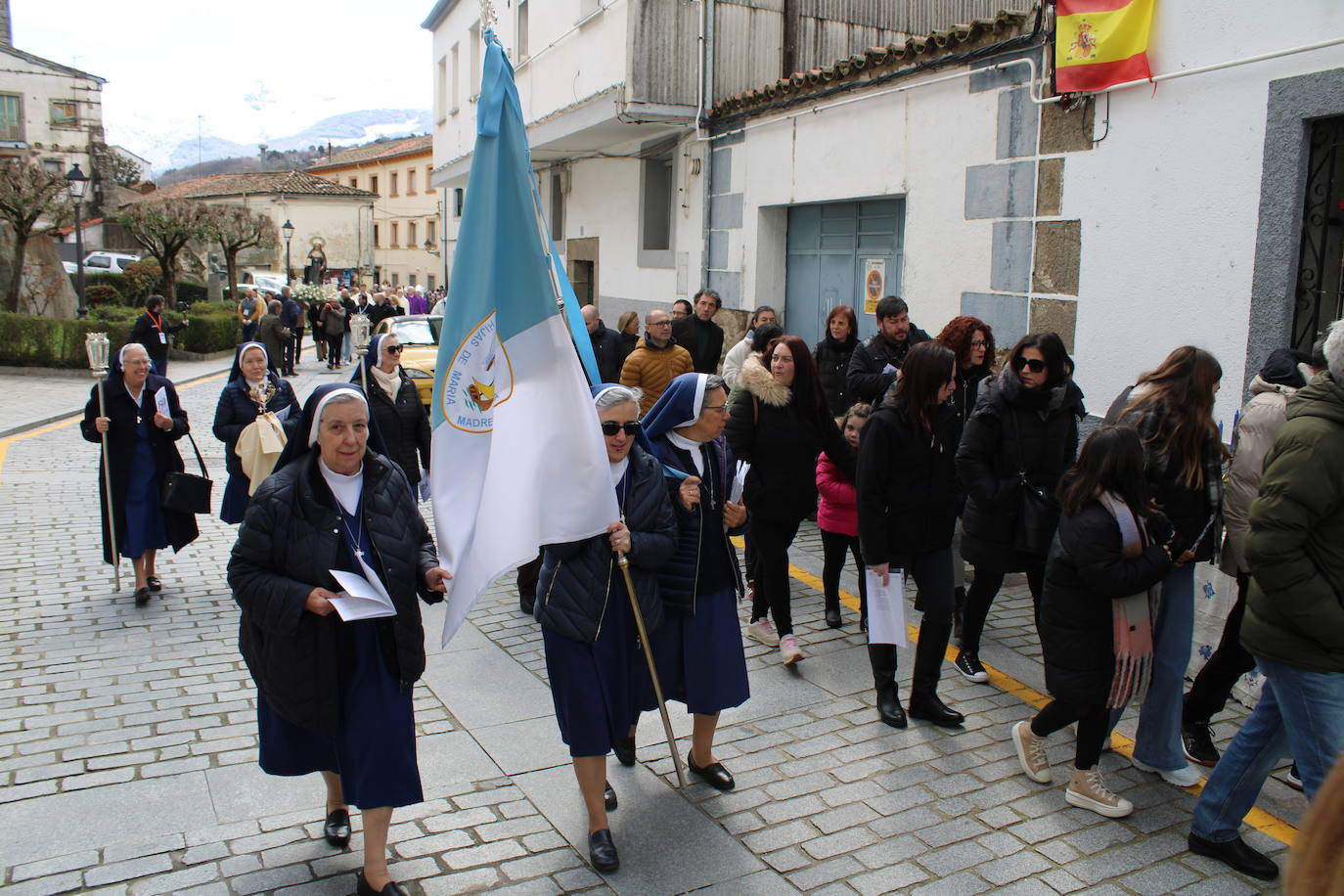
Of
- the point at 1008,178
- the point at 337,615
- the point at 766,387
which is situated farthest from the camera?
the point at 1008,178

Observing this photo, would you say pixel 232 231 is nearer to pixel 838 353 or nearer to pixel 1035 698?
pixel 838 353

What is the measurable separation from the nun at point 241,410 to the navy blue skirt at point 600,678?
381cm

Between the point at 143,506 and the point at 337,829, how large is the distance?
401cm

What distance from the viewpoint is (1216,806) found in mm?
3826

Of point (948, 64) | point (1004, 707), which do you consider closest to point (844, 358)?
point (948, 64)

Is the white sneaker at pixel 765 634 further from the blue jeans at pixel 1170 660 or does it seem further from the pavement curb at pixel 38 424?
the pavement curb at pixel 38 424

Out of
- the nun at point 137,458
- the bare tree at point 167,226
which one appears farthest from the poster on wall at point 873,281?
the bare tree at point 167,226

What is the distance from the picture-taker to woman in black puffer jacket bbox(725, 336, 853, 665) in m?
5.83

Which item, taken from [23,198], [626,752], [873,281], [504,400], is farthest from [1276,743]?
[23,198]

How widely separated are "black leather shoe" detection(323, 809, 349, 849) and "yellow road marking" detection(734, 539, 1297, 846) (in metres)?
3.07

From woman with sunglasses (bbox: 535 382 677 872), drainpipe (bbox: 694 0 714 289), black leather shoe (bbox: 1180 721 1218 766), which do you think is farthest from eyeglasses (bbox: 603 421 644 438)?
drainpipe (bbox: 694 0 714 289)

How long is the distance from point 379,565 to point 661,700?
1223 mm

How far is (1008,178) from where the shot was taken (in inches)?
334

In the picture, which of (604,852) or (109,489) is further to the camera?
(109,489)
